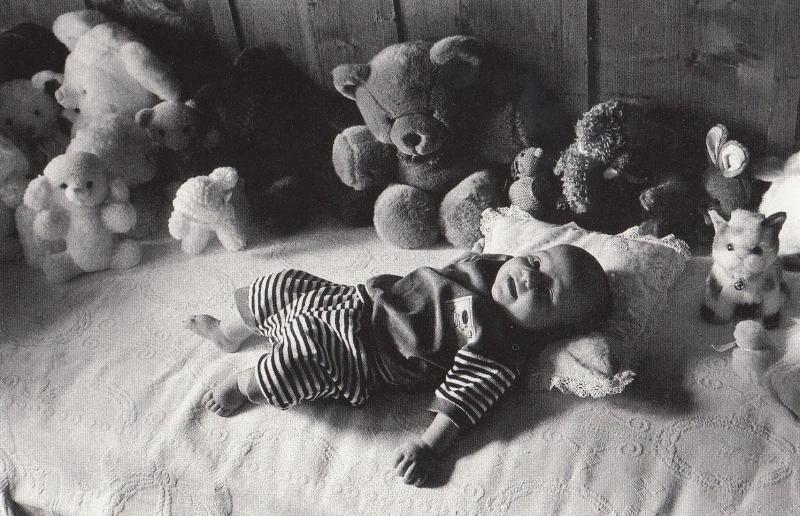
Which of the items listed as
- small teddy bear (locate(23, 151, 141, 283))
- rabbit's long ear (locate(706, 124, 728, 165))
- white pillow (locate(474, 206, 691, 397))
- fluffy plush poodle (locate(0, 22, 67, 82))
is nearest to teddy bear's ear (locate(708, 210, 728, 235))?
white pillow (locate(474, 206, 691, 397))

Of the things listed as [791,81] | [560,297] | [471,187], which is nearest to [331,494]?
[560,297]

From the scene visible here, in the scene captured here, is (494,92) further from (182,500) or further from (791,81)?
(182,500)

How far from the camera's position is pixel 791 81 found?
126cm

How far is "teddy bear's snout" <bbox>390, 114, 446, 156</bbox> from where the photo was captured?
137cm

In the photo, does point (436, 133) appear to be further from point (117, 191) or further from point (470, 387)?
point (117, 191)

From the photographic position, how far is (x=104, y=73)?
5.39ft

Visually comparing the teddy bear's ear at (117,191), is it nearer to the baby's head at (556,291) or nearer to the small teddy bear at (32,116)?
the small teddy bear at (32,116)

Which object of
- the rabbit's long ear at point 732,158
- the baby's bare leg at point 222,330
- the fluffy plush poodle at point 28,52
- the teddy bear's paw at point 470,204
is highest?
the fluffy plush poodle at point 28,52

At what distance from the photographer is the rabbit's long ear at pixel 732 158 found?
1272mm

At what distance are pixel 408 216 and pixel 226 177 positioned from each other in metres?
0.38

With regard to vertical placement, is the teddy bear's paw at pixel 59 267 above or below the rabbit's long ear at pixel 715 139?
below

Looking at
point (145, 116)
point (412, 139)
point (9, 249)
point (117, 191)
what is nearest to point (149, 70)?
point (145, 116)

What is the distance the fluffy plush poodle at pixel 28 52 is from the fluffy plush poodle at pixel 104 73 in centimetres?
7

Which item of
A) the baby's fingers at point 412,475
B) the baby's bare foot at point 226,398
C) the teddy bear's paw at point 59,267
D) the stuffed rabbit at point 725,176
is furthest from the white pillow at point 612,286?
the teddy bear's paw at point 59,267
